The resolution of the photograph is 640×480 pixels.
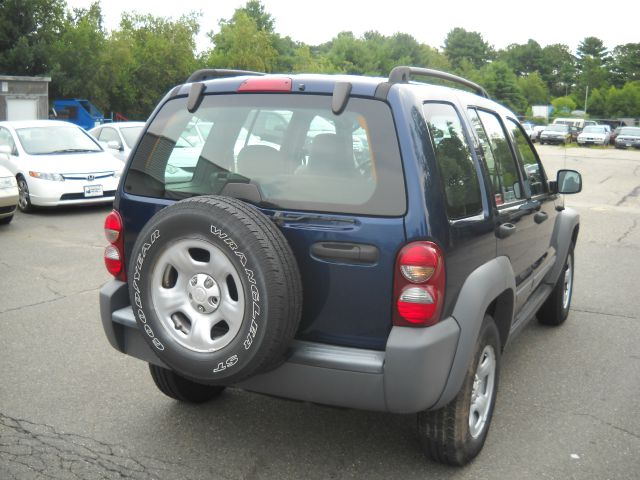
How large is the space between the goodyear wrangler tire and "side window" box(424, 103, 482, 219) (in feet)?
2.52

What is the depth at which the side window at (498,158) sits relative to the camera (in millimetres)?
3830

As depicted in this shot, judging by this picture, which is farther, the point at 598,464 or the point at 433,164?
the point at 598,464

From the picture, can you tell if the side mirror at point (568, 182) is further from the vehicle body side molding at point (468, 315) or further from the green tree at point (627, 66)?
the green tree at point (627, 66)

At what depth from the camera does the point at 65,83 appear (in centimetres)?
4091

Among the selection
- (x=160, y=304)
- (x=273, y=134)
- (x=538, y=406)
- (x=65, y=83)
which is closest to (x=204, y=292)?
(x=160, y=304)

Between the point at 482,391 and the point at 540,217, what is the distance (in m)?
1.51

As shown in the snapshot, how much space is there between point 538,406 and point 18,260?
6132mm

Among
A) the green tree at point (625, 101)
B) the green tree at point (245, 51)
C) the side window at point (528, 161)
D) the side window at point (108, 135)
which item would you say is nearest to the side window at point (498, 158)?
the side window at point (528, 161)

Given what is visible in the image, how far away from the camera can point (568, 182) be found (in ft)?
16.5

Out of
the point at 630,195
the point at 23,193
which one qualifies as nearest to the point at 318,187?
the point at 23,193

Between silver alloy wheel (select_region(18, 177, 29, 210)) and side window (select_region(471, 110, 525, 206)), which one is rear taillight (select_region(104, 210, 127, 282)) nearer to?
side window (select_region(471, 110, 525, 206))

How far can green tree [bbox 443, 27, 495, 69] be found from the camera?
483 feet

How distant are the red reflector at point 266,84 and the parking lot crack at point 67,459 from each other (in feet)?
5.84

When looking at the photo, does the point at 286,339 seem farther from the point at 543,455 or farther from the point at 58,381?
the point at 58,381
